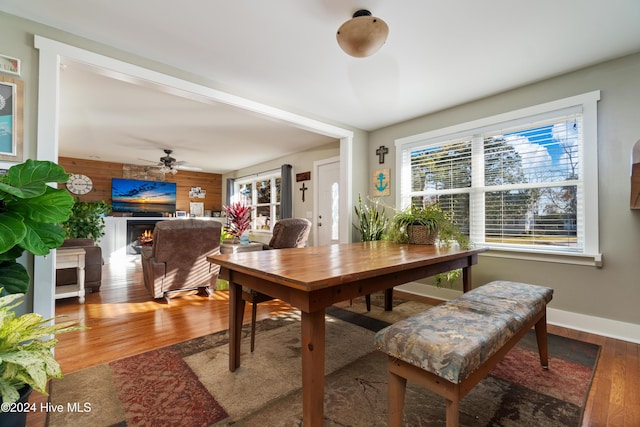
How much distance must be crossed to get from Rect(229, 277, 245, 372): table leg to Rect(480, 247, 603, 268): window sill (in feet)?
8.96

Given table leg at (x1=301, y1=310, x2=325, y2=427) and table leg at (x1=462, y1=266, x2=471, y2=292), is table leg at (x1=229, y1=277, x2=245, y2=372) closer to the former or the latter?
table leg at (x1=301, y1=310, x2=325, y2=427)

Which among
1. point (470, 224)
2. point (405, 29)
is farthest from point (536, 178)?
point (405, 29)

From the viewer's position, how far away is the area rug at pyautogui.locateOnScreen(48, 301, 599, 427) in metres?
1.37

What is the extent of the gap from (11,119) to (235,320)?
77.9 inches

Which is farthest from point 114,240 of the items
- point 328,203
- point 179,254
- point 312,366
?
point 312,366

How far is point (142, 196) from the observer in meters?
7.08

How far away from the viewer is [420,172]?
149 inches

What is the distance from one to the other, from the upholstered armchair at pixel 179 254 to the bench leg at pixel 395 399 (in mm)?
2685

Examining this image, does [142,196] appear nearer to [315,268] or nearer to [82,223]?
[82,223]

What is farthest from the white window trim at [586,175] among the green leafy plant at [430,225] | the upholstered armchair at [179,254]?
the upholstered armchair at [179,254]

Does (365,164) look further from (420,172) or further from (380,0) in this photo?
(380,0)

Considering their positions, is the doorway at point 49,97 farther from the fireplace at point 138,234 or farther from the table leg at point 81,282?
the fireplace at point 138,234

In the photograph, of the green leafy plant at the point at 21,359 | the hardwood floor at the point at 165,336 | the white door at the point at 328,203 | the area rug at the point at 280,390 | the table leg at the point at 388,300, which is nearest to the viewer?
the green leafy plant at the point at 21,359

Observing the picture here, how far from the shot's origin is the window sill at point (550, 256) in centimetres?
244
